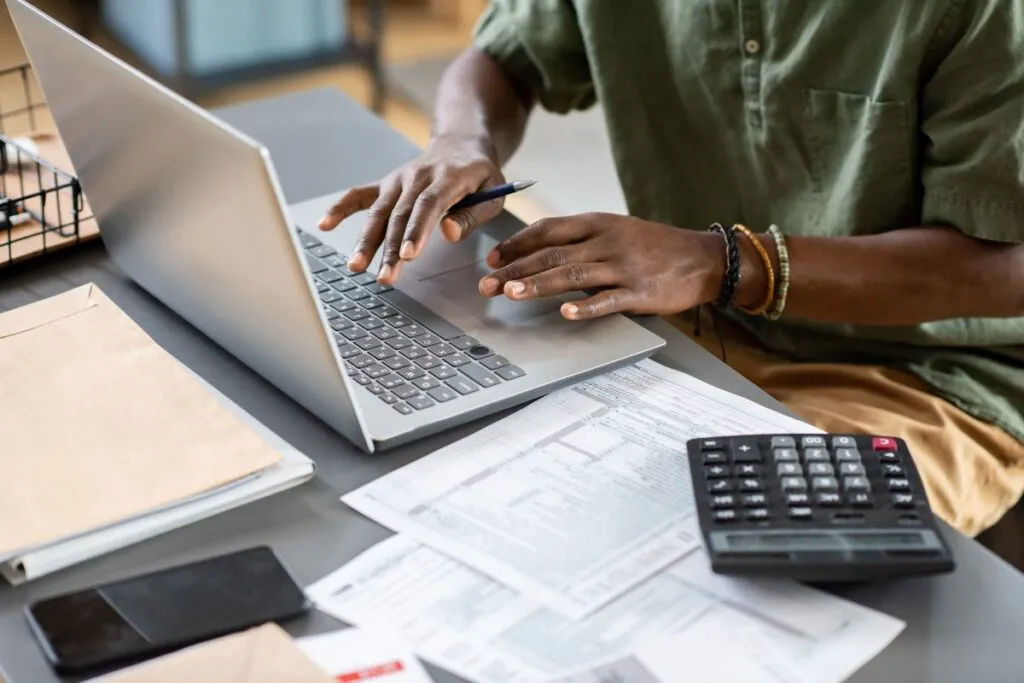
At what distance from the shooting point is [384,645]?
2.37 ft

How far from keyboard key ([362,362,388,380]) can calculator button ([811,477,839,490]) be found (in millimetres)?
313

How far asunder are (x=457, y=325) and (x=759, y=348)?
46 centimetres

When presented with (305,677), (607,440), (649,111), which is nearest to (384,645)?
(305,677)

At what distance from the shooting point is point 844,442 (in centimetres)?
84

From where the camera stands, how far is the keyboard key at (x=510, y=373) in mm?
939

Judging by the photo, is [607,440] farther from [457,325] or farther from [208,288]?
[208,288]

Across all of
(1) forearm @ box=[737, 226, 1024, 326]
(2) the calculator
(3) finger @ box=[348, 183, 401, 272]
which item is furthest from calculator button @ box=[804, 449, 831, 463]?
(3) finger @ box=[348, 183, 401, 272]

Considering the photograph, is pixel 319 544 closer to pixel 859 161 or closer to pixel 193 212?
pixel 193 212

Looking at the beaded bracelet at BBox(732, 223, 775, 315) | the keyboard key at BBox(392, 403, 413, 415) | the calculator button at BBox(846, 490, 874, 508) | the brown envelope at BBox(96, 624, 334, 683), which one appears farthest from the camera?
the beaded bracelet at BBox(732, 223, 775, 315)

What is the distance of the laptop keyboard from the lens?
3.02ft

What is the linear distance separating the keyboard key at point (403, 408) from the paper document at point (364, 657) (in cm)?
20

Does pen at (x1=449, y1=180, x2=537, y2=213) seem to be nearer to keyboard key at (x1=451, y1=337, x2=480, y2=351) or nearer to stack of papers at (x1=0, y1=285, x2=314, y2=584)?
keyboard key at (x1=451, y1=337, x2=480, y2=351)

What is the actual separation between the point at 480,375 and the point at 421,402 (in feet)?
0.18

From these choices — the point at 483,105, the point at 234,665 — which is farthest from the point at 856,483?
the point at 483,105
